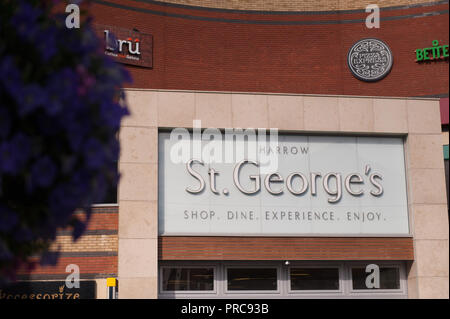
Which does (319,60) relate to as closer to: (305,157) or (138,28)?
(138,28)

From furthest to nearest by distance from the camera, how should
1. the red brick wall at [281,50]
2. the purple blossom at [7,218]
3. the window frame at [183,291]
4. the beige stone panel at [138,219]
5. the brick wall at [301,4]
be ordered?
the brick wall at [301,4]
the red brick wall at [281,50]
the window frame at [183,291]
the beige stone panel at [138,219]
the purple blossom at [7,218]

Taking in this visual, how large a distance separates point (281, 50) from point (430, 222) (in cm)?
1025

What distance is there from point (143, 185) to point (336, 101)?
4823 mm

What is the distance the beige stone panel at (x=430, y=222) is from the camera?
14.7 m

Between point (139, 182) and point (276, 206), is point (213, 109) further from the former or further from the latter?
point (276, 206)

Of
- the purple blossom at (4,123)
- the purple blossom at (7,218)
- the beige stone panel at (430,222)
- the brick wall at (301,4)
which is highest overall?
the brick wall at (301,4)

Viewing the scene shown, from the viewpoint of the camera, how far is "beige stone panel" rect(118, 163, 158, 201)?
1414cm

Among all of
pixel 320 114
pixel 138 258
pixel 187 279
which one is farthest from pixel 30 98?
pixel 320 114

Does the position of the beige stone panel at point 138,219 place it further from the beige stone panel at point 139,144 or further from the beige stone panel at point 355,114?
the beige stone panel at point 355,114

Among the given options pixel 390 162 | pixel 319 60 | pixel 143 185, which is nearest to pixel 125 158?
pixel 143 185

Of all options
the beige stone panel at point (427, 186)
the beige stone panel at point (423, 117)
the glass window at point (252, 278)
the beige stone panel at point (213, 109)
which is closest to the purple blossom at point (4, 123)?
the glass window at point (252, 278)

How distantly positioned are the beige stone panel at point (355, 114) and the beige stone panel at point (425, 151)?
1.04m

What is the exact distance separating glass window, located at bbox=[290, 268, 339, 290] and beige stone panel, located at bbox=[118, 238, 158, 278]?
3.06m


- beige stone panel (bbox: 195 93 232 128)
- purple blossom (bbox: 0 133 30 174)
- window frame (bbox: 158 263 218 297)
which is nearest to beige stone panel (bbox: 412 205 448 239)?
window frame (bbox: 158 263 218 297)
